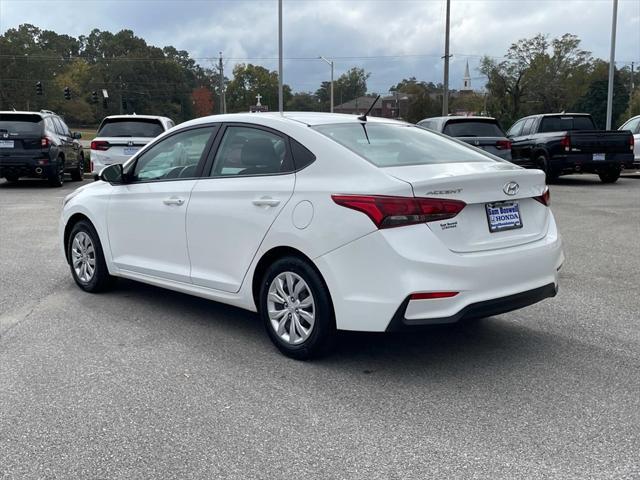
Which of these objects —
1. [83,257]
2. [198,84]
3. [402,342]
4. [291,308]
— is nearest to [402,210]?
[291,308]

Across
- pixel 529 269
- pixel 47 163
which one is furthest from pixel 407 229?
pixel 47 163

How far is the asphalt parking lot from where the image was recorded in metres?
3.19

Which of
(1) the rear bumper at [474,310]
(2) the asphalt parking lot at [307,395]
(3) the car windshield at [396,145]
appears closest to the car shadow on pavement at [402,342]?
(2) the asphalt parking lot at [307,395]

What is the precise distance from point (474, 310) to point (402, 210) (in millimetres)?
739

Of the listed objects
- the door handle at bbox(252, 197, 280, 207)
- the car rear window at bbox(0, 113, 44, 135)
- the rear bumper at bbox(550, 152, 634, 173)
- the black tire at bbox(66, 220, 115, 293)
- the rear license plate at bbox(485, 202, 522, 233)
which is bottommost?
the black tire at bbox(66, 220, 115, 293)

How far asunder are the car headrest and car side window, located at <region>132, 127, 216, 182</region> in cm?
46

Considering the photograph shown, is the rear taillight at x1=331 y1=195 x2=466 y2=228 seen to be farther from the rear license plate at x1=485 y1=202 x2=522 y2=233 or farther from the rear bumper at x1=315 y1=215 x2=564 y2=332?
the rear license plate at x1=485 y1=202 x2=522 y2=233

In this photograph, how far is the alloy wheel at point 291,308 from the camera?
14.5 feet

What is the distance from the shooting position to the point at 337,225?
4.14 m

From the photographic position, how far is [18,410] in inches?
148

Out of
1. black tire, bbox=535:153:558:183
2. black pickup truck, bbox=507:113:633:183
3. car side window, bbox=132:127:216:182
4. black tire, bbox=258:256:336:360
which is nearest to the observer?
black tire, bbox=258:256:336:360

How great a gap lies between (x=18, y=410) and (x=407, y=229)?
2391 millimetres

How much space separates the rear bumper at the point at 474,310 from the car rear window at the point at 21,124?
14343mm

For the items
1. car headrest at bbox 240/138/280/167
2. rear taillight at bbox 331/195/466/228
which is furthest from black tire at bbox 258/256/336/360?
car headrest at bbox 240/138/280/167
